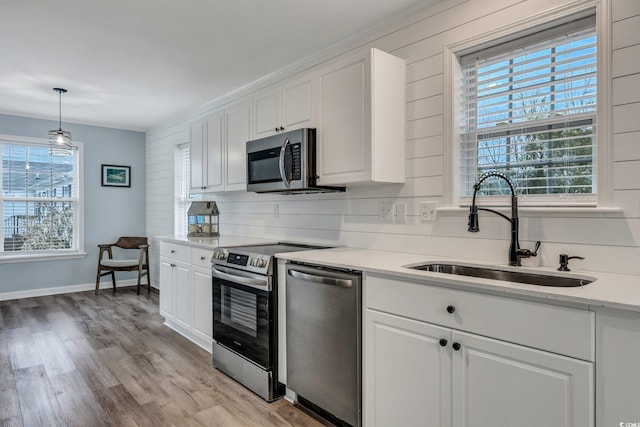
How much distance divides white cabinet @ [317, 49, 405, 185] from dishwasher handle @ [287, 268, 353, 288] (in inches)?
25.1

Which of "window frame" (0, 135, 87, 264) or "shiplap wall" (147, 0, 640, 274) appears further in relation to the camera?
"window frame" (0, 135, 87, 264)

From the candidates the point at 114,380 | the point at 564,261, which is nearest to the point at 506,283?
the point at 564,261

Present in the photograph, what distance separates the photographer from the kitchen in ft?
5.47

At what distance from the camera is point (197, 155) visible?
163 inches

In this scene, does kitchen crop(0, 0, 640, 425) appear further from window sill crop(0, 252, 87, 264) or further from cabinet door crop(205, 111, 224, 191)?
window sill crop(0, 252, 87, 264)

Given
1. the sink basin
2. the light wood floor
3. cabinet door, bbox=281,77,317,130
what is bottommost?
the light wood floor

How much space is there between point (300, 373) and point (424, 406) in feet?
2.78

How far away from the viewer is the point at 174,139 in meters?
5.31

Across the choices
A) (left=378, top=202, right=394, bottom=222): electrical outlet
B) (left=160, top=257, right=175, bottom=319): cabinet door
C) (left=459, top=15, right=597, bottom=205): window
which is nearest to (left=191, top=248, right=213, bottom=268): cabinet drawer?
(left=160, top=257, right=175, bottom=319): cabinet door

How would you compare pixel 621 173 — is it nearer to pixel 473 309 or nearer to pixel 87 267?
pixel 473 309

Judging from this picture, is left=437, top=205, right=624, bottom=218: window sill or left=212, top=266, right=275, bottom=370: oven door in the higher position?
left=437, top=205, right=624, bottom=218: window sill

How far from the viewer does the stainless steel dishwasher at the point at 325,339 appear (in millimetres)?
1989

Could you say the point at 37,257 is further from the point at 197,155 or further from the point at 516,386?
Result: the point at 516,386

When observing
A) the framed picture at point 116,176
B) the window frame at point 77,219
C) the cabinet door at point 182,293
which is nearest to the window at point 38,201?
the window frame at point 77,219
